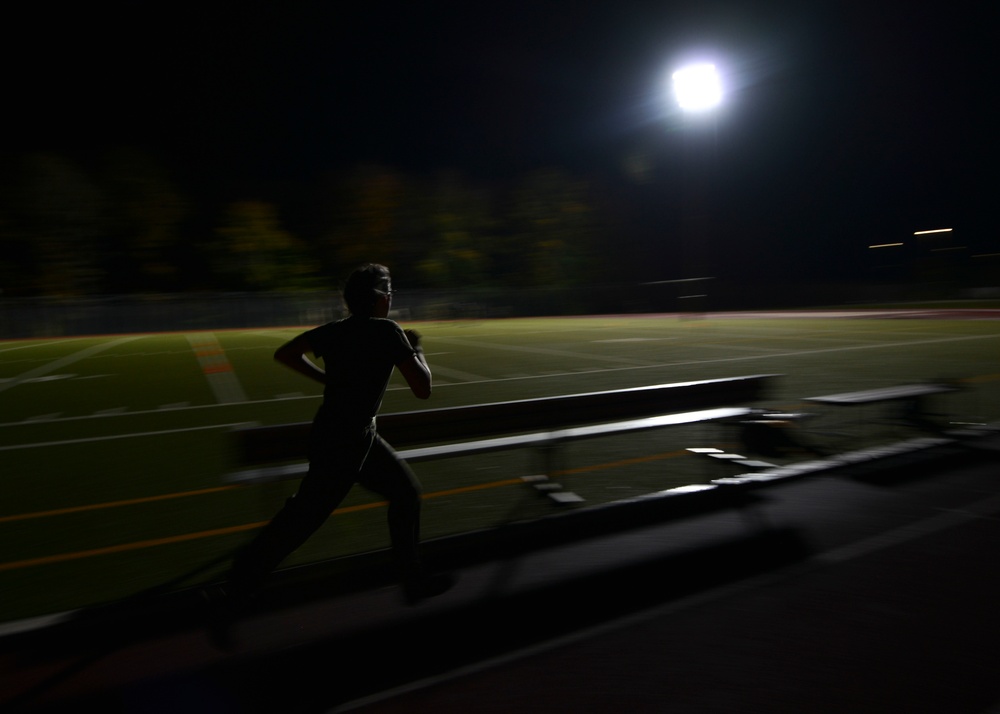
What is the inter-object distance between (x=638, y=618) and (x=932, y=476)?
3445mm

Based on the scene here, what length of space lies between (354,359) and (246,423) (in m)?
6.90

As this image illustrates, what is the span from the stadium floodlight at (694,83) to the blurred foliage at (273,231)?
32154 mm

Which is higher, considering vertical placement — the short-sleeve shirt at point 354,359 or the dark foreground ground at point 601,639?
the short-sleeve shirt at point 354,359

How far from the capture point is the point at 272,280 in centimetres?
5288

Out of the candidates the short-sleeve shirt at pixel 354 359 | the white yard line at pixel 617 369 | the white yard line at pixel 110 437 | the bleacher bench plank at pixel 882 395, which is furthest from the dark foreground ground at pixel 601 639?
the white yard line at pixel 617 369

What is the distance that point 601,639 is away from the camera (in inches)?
130

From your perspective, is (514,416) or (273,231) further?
(273,231)

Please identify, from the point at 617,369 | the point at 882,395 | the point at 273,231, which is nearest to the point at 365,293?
the point at 882,395

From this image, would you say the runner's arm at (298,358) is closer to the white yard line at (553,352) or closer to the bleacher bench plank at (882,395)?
the bleacher bench plank at (882,395)

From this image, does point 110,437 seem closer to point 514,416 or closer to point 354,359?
point 514,416

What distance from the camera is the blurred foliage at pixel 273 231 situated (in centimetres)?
4534

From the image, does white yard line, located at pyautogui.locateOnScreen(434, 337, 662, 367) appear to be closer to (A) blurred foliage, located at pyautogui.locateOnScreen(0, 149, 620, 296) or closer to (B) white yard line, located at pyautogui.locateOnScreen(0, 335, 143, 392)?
(B) white yard line, located at pyautogui.locateOnScreen(0, 335, 143, 392)

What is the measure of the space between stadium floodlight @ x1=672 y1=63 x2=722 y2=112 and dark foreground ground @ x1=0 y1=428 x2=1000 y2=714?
24073 millimetres

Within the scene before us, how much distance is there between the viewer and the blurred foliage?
4534cm
